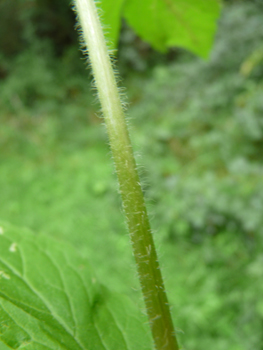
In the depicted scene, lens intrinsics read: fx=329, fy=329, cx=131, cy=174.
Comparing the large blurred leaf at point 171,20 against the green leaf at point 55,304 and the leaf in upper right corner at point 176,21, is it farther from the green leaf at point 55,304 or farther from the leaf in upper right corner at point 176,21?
the green leaf at point 55,304

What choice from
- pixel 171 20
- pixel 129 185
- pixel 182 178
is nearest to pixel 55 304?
pixel 129 185

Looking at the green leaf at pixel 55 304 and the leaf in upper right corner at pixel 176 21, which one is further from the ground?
the leaf in upper right corner at pixel 176 21

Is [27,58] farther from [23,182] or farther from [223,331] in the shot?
[223,331]

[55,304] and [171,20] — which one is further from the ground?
[171,20]

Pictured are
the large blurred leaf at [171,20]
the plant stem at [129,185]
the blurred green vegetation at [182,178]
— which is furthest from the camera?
the blurred green vegetation at [182,178]

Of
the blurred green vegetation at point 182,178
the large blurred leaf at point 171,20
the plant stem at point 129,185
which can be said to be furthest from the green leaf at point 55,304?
the blurred green vegetation at point 182,178

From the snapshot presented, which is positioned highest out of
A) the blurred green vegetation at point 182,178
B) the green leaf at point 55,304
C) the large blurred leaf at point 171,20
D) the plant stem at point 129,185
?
the blurred green vegetation at point 182,178

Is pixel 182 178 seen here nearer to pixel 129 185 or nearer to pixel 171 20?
pixel 171 20

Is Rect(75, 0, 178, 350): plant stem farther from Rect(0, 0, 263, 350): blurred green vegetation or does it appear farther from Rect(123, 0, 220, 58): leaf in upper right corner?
Rect(0, 0, 263, 350): blurred green vegetation
